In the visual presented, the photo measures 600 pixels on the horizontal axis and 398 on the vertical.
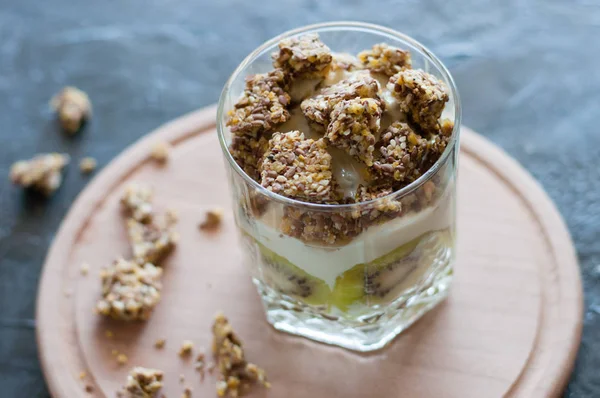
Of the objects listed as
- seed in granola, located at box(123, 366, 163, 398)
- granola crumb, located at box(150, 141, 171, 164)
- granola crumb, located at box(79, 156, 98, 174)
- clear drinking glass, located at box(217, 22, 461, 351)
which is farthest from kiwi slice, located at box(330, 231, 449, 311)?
granola crumb, located at box(79, 156, 98, 174)

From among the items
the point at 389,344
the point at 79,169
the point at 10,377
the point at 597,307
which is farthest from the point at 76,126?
the point at 597,307

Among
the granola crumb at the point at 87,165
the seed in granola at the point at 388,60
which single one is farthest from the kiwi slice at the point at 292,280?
the granola crumb at the point at 87,165

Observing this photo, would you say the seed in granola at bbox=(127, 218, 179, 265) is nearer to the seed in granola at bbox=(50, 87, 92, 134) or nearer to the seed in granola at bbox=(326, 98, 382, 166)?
the seed in granola at bbox=(50, 87, 92, 134)

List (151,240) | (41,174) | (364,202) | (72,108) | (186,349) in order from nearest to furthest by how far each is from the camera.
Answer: (364,202)
(186,349)
(151,240)
(41,174)
(72,108)

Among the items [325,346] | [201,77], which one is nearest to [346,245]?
[325,346]

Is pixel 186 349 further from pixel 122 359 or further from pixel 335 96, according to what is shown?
pixel 335 96

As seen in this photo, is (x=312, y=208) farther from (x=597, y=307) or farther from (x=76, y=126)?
(x=76, y=126)
